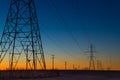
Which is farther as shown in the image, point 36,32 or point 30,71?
point 30,71

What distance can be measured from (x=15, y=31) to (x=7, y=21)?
235 cm

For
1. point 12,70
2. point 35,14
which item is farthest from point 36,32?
point 12,70

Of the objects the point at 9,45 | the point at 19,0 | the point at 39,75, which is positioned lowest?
the point at 39,75

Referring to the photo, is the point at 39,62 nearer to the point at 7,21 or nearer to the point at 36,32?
the point at 36,32

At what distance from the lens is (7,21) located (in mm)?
45375

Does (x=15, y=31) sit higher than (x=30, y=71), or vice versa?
(x=15, y=31)

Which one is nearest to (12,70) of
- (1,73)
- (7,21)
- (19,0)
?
(1,73)

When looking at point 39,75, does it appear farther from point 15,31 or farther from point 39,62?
point 15,31

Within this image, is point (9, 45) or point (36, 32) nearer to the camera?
point (9, 45)

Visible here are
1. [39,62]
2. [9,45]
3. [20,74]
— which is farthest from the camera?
[20,74]

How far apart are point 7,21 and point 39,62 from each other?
7.56 m

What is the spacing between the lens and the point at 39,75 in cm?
5269

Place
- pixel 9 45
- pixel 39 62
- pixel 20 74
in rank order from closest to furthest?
pixel 9 45
pixel 39 62
pixel 20 74

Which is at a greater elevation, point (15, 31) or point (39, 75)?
point (15, 31)
